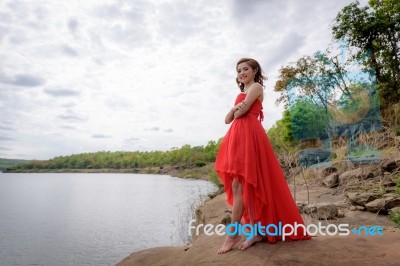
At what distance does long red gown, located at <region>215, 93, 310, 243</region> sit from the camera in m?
3.18

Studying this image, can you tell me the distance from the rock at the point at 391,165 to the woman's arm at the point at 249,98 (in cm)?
588

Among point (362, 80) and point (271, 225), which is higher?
point (362, 80)

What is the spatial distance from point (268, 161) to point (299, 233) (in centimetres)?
85

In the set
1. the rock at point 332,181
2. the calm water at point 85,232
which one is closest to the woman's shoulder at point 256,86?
the rock at point 332,181

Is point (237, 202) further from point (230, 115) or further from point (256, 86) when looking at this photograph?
point (256, 86)

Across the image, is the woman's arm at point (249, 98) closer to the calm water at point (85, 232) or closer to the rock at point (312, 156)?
the calm water at point (85, 232)

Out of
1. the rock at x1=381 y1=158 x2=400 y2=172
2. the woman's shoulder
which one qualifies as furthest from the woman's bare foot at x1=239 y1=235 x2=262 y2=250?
the rock at x1=381 y1=158 x2=400 y2=172

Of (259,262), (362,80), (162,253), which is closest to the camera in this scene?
(259,262)

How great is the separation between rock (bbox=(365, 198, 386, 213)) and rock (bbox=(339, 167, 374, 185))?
194 cm

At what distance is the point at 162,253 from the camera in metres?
4.84

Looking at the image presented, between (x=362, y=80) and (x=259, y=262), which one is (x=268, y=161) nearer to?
(x=259, y=262)

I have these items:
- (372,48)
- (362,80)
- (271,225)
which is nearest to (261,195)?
(271,225)

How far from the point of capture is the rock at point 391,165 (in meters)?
7.43

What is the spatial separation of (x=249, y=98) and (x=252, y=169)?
0.73 metres
